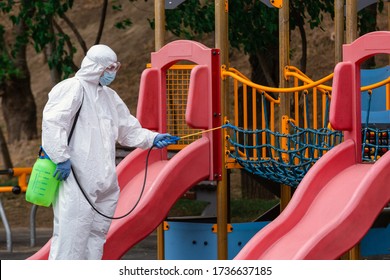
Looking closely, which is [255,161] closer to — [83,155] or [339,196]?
[339,196]

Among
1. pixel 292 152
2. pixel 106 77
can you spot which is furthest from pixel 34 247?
pixel 106 77

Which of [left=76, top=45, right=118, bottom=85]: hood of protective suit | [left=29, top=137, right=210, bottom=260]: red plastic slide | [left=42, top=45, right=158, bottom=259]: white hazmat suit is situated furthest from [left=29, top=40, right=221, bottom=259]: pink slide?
[left=76, top=45, right=118, bottom=85]: hood of protective suit

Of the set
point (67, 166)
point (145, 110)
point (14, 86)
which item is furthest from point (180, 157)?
point (14, 86)

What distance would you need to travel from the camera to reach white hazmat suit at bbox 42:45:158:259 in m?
9.09

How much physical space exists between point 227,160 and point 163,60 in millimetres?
1025

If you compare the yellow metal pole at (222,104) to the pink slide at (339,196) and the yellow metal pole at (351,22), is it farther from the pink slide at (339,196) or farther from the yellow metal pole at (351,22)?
the pink slide at (339,196)

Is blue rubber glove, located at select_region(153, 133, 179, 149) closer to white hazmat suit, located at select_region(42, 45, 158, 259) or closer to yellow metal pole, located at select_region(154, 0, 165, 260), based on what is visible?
white hazmat suit, located at select_region(42, 45, 158, 259)

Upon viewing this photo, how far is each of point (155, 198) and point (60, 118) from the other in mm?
1551

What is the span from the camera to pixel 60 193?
9211mm

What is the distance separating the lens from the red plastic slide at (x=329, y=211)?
8906 millimetres

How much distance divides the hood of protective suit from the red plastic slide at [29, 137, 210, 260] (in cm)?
126

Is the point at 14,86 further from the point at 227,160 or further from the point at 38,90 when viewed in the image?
the point at 227,160

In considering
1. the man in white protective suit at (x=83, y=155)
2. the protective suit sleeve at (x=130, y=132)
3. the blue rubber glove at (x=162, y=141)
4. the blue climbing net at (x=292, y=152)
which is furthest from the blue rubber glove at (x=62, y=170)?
the blue climbing net at (x=292, y=152)

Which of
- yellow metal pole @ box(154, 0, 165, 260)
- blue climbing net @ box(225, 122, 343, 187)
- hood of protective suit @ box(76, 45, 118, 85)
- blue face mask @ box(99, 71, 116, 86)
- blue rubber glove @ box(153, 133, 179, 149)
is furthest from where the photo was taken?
yellow metal pole @ box(154, 0, 165, 260)
